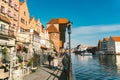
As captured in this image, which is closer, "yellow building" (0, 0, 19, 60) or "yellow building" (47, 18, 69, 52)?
"yellow building" (0, 0, 19, 60)

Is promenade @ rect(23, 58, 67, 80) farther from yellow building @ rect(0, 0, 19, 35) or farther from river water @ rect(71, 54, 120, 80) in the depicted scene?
yellow building @ rect(0, 0, 19, 35)

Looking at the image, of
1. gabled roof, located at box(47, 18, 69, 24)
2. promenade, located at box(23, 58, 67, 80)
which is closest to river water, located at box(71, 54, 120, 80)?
promenade, located at box(23, 58, 67, 80)

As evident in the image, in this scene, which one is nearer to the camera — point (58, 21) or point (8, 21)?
point (8, 21)

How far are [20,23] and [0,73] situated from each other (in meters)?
31.4

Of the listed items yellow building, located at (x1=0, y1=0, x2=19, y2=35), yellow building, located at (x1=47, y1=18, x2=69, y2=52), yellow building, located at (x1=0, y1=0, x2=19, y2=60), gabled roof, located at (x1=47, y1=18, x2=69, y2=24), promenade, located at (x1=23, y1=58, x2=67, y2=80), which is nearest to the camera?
promenade, located at (x1=23, y1=58, x2=67, y2=80)

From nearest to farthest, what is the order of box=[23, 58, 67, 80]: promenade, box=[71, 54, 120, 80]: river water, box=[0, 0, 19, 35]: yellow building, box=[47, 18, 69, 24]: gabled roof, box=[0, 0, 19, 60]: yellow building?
box=[23, 58, 67, 80]: promenade
box=[0, 0, 19, 60]: yellow building
box=[71, 54, 120, 80]: river water
box=[0, 0, 19, 35]: yellow building
box=[47, 18, 69, 24]: gabled roof

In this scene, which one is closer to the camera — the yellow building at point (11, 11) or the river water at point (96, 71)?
the river water at point (96, 71)

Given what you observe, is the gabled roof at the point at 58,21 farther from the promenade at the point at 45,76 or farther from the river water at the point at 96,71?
the promenade at the point at 45,76

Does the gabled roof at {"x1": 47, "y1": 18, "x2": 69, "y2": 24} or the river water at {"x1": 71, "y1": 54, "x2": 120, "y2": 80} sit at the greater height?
the gabled roof at {"x1": 47, "y1": 18, "x2": 69, "y2": 24}

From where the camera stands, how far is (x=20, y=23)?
42.8m

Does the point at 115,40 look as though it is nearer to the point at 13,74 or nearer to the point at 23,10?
the point at 23,10

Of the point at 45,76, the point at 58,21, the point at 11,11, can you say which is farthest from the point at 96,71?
the point at 58,21

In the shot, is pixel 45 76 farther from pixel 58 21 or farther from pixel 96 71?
pixel 58 21

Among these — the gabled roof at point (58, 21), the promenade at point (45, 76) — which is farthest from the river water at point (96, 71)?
the gabled roof at point (58, 21)
